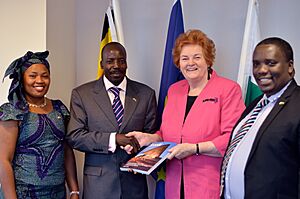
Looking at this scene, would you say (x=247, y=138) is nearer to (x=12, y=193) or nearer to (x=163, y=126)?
(x=163, y=126)

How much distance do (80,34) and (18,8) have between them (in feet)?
2.05

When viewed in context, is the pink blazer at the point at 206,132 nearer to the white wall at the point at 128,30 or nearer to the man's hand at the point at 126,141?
the man's hand at the point at 126,141

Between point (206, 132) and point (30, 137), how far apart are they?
40.0 inches

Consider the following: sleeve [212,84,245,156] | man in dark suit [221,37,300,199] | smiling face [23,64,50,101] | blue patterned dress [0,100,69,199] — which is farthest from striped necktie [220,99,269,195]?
smiling face [23,64,50,101]

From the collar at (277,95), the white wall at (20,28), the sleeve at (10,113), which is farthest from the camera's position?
the white wall at (20,28)

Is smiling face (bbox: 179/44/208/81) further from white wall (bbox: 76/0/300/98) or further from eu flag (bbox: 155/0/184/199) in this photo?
white wall (bbox: 76/0/300/98)

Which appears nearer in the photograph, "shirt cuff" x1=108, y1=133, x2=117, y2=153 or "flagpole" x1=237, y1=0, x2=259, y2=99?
"shirt cuff" x1=108, y1=133, x2=117, y2=153

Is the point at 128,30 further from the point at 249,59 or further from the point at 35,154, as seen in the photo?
the point at 35,154

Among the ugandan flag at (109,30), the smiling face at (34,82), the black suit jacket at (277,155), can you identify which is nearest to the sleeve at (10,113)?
the smiling face at (34,82)

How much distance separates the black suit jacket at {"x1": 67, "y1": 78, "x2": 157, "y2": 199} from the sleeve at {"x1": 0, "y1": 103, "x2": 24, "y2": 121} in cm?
31

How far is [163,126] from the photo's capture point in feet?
8.04

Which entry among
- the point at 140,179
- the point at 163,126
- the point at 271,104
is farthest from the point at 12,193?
the point at 271,104

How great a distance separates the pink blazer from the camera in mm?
2238

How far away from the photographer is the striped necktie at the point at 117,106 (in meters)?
2.39
